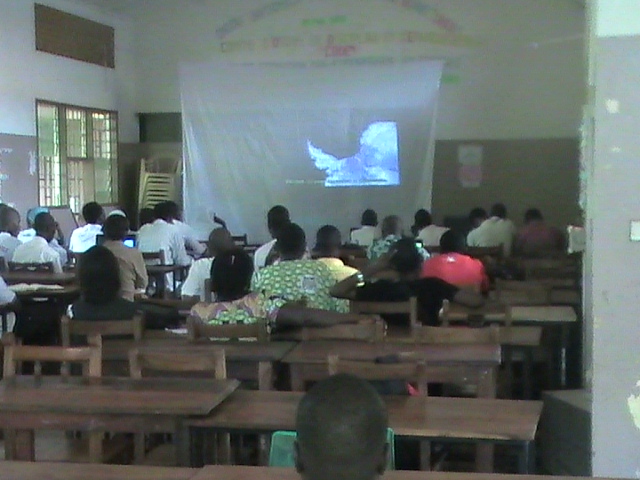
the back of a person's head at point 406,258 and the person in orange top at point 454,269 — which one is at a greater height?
the back of a person's head at point 406,258

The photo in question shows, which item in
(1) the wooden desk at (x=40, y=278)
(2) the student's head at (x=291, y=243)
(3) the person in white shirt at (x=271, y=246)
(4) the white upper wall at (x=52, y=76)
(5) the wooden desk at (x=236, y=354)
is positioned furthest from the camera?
(4) the white upper wall at (x=52, y=76)

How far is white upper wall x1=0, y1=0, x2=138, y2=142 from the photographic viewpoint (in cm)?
1052

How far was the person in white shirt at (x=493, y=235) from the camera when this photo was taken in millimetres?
10023

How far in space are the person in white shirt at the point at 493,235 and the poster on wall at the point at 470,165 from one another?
239 centimetres

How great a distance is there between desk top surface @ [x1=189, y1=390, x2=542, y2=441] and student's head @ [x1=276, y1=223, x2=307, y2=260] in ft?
6.78

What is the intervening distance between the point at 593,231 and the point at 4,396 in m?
2.11

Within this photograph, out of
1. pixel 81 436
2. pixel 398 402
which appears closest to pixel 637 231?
pixel 398 402

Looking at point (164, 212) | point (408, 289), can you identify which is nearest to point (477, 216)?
point (164, 212)

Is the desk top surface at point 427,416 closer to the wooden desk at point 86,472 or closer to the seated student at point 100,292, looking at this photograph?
the wooden desk at point 86,472

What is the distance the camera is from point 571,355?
216 inches

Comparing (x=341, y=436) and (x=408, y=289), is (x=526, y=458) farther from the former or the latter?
(x=408, y=289)

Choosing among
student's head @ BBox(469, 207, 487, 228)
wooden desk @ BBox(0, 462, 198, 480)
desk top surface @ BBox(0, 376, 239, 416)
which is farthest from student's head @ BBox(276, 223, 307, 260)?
student's head @ BBox(469, 207, 487, 228)

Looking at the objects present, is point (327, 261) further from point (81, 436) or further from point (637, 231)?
point (637, 231)

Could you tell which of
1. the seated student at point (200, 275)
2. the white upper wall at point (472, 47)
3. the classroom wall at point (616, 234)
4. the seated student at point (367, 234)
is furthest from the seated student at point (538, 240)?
the classroom wall at point (616, 234)
